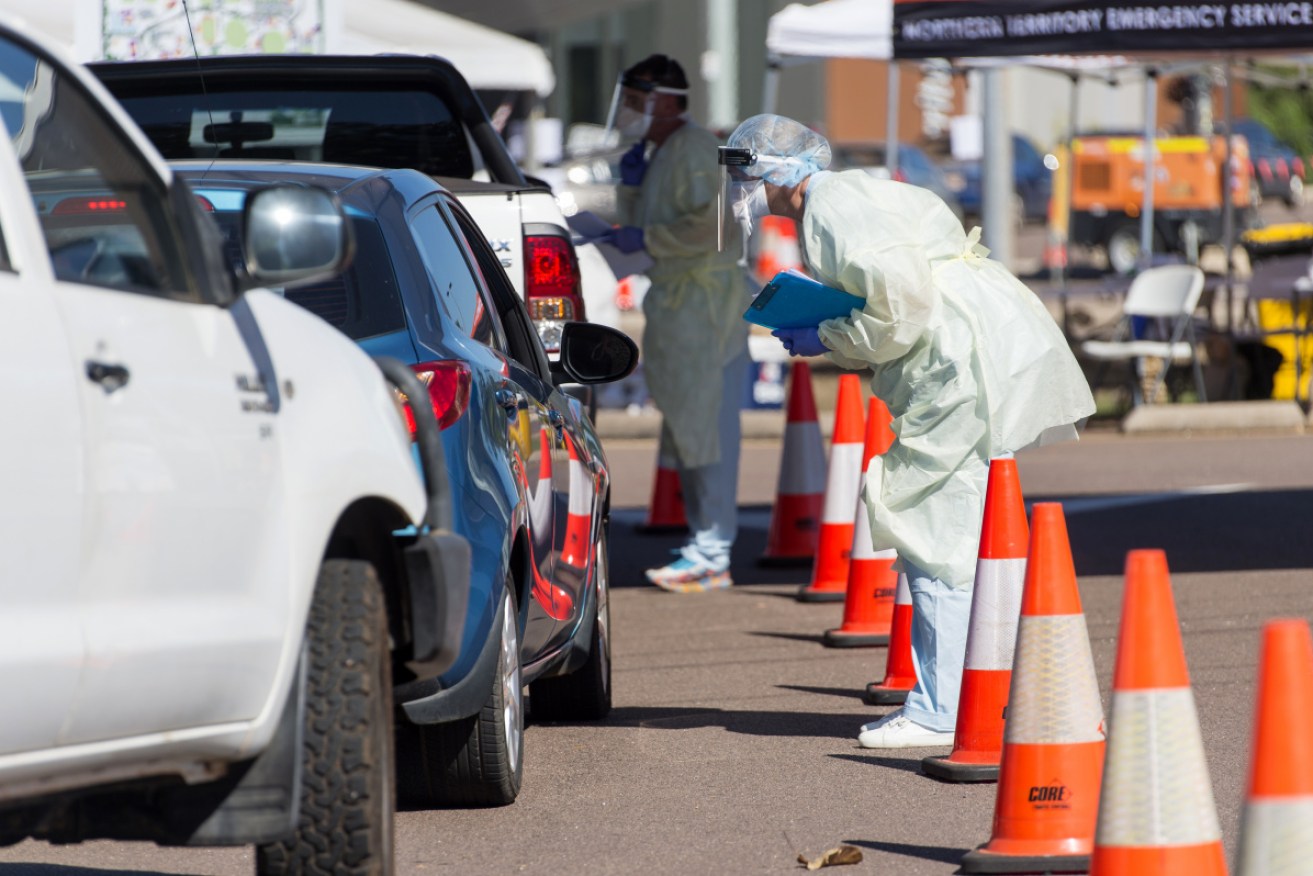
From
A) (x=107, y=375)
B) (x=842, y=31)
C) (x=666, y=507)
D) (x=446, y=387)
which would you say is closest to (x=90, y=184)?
(x=107, y=375)

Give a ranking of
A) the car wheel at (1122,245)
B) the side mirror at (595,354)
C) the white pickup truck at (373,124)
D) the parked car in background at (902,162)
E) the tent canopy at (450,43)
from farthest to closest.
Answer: the parked car in background at (902,162)
the car wheel at (1122,245)
the tent canopy at (450,43)
the white pickup truck at (373,124)
the side mirror at (595,354)

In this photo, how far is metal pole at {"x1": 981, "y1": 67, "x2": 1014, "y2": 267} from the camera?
20.7 metres

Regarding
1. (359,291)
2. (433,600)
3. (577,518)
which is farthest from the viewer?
(577,518)

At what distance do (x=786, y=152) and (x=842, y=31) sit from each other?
9643mm

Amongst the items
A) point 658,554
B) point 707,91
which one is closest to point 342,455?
point 658,554

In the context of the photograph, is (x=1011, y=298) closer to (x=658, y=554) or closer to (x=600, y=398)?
(x=658, y=554)

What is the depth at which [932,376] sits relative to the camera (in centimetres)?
645

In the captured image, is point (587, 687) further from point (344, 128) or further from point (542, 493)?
point (344, 128)

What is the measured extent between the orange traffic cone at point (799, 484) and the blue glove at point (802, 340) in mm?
3918

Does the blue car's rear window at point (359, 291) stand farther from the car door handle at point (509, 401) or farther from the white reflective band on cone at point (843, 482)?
the white reflective band on cone at point (843, 482)

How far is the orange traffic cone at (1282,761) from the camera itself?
3.57m

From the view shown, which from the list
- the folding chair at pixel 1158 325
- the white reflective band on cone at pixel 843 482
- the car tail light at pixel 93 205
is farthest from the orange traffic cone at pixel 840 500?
the folding chair at pixel 1158 325

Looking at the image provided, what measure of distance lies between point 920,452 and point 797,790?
108 cm

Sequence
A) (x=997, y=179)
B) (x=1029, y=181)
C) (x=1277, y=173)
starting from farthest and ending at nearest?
(x=1029, y=181) → (x=1277, y=173) → (x=997, y=179)
